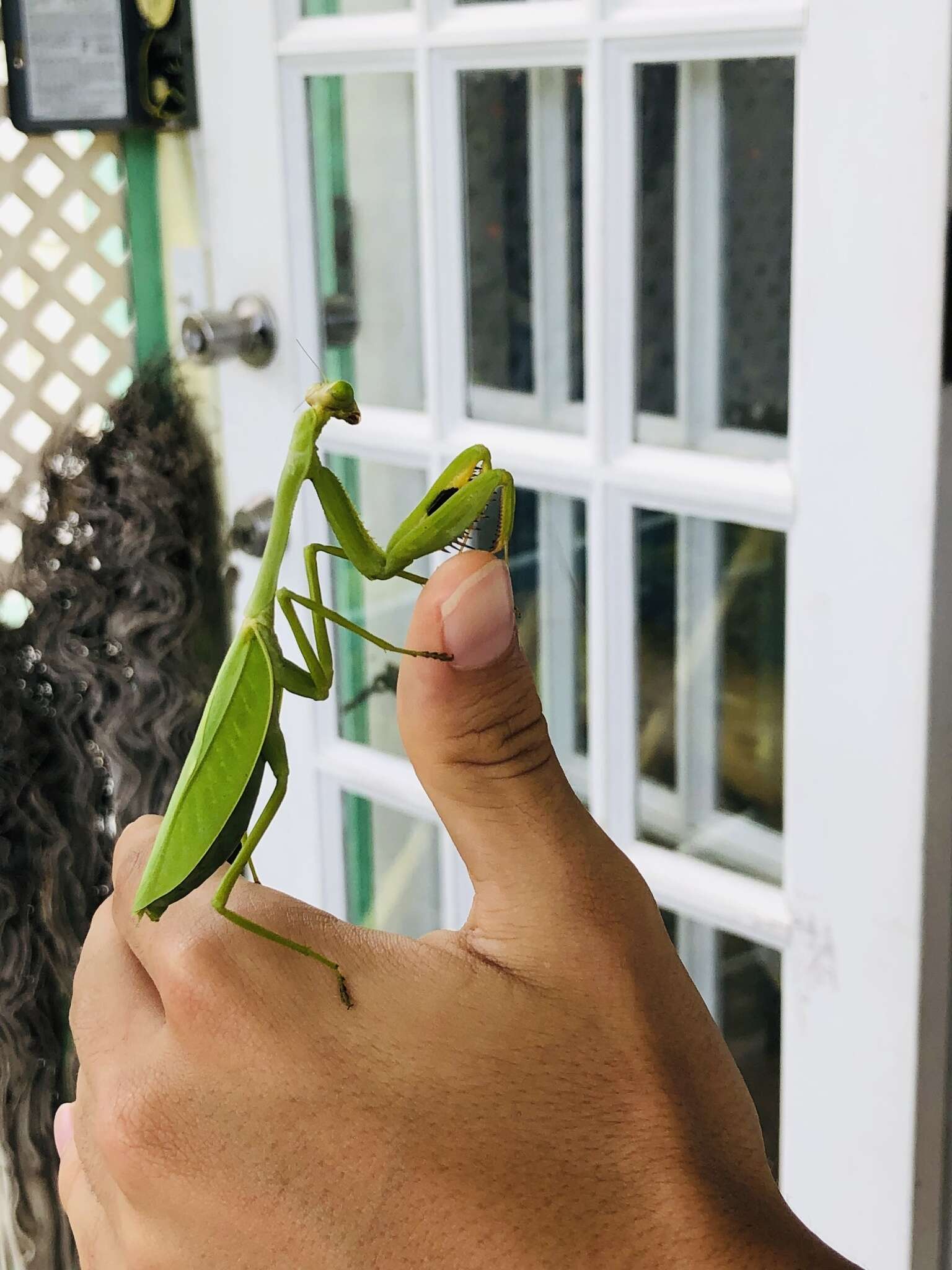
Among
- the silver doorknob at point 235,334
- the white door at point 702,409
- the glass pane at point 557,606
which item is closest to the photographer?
the white door at point 702,409

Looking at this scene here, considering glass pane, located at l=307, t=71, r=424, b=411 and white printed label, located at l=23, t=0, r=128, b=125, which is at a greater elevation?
white printed label, located at l=23, t=0, r=128, b=125

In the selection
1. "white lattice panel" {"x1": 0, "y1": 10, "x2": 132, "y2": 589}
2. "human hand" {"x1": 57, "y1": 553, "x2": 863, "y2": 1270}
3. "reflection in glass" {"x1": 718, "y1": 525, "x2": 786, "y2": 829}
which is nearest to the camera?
"human hand" {"x1": 57, "y1": 553, "x2": 863, "y2": 1270}

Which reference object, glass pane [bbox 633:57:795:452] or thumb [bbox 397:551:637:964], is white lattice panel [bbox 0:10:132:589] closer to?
glass pane [bbox 633:57:795:452]

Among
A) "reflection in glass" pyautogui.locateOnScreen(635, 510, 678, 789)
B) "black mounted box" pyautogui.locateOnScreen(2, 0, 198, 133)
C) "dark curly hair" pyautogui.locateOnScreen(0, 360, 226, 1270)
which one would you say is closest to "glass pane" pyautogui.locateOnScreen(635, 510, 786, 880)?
"reflection in glass" pyautogui.locateOnScreen(635, 510, 678, 789)

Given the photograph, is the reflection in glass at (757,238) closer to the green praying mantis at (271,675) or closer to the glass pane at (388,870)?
the green praying mantis at (271,675)

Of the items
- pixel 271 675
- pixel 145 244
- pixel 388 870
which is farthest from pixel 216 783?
pixel 145 244

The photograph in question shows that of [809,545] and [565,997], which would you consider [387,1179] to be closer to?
[565,997]

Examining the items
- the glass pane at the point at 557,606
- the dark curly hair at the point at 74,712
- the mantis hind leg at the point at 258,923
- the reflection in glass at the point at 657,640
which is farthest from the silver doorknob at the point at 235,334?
the mantis hind leg at the point at 258,923
